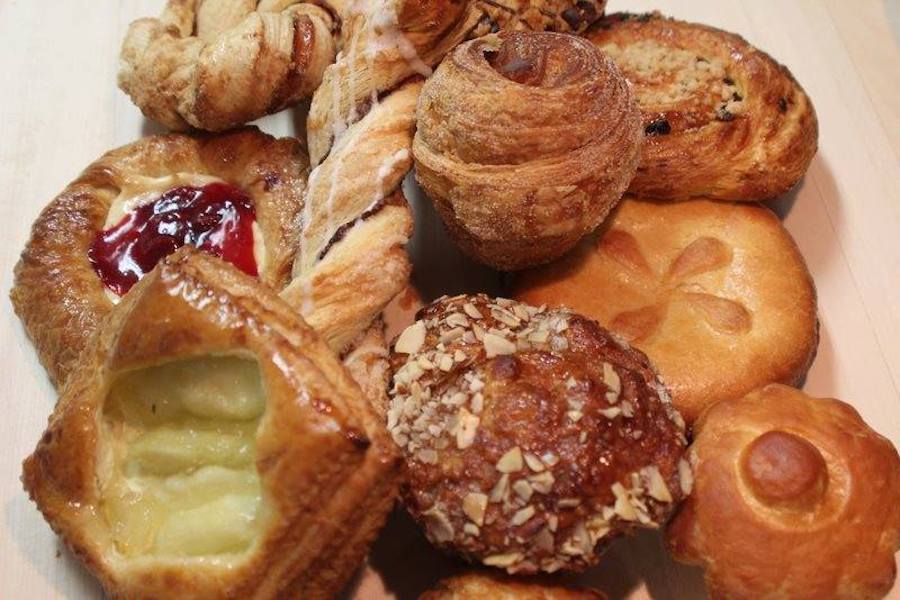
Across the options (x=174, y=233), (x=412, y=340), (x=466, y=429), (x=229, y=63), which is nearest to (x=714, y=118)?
(x=412, y=340)

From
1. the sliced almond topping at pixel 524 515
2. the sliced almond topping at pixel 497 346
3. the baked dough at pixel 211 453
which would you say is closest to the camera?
the baked dough at pixel 211 453

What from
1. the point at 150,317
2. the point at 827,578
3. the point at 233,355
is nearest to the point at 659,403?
the point at 827,578

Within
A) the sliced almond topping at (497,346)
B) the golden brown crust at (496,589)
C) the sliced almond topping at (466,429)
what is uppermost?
the sliced almond topping at (497,346)

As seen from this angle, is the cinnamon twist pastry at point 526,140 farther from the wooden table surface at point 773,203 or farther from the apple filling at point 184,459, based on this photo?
the apple filling at point 184,459

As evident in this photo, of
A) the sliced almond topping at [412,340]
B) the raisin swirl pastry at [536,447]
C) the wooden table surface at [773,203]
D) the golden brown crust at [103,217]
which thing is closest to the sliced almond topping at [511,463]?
the raisin swirl pastry at [536,447]

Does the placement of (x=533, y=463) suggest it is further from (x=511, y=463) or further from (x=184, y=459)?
(x=184, y=459)

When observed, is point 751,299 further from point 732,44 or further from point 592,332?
point 732,44
